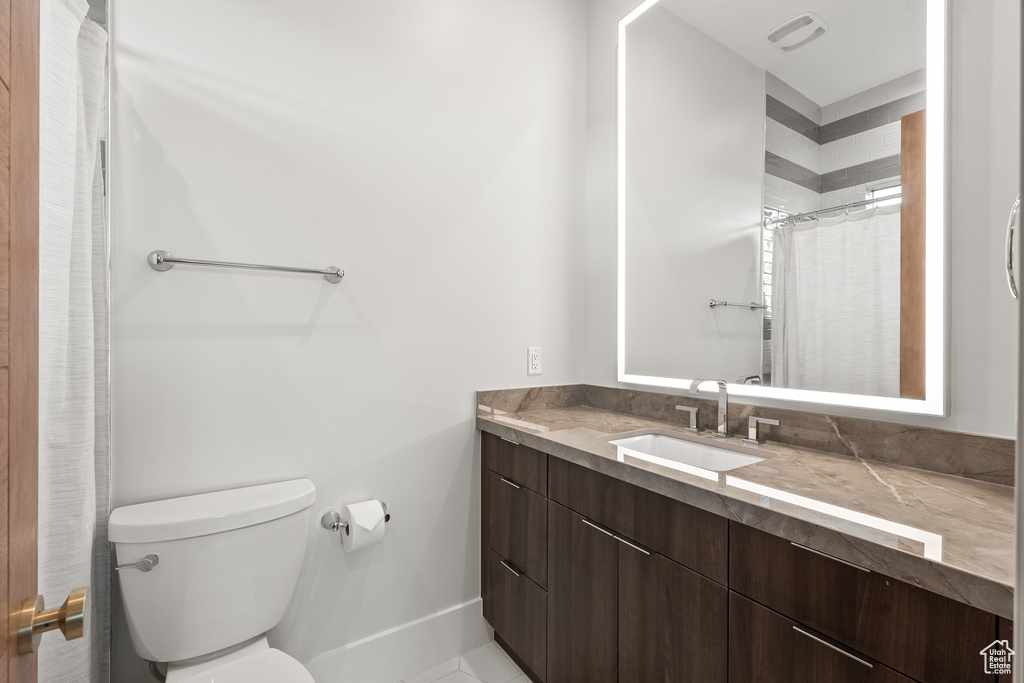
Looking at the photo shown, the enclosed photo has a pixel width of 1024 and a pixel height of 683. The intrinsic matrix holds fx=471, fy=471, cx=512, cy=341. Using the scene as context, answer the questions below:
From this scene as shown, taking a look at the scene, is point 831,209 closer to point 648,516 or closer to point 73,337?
point 648,516

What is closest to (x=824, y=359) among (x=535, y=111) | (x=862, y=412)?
(x=862, y=412)

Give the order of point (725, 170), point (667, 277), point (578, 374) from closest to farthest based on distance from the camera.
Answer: point (725, 170)
point (667, 277)
point (578, 374)

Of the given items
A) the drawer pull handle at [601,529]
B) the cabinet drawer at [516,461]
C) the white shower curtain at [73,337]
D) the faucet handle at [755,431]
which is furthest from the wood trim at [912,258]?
the white shower curtain at [73,337]

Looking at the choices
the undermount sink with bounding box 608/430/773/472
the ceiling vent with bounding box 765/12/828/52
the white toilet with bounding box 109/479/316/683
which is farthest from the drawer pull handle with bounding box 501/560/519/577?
the ceiling vent with bounding box 765/12/828/52

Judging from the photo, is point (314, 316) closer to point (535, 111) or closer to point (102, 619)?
point (102, 619)

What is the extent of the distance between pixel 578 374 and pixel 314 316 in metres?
1.17

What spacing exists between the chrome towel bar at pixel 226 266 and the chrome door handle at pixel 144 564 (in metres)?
0.74

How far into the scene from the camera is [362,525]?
4.79ft

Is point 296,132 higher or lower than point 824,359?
higher

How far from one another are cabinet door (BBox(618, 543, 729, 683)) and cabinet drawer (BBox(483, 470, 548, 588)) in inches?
13.7

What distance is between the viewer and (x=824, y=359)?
137 centimetres

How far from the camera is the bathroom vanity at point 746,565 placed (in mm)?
714

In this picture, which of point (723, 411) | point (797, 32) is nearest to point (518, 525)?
point (723, 411)

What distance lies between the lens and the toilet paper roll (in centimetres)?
145
